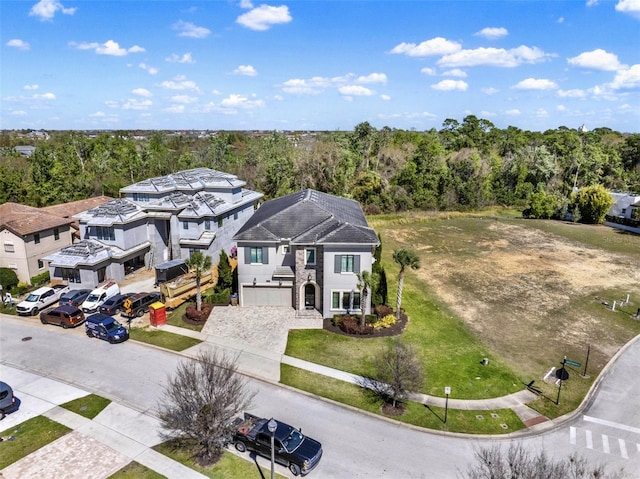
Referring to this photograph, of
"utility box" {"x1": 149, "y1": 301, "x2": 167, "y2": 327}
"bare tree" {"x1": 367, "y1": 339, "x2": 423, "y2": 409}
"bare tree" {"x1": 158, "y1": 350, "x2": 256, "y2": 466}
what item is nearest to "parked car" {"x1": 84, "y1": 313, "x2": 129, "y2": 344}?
"utility box" {"x1": 149, "y1": 301, "x2": 167, "y2": 327}

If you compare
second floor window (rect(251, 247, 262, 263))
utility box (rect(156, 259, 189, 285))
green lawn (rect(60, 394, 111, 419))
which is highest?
second floor window (rect(251, 247, 262, 263))

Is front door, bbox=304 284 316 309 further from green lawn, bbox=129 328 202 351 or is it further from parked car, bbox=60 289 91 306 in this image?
parked car, bbox=60 289 91 306

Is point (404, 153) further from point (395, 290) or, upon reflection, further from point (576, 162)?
point (395, 290)

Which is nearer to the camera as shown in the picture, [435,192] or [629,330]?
[629,330]

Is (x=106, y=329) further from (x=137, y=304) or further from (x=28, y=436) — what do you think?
(x=28, y=436)

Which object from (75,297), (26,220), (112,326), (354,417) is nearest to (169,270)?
(75,297)

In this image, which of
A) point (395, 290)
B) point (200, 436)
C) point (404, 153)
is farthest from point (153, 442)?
point (404, 153)
